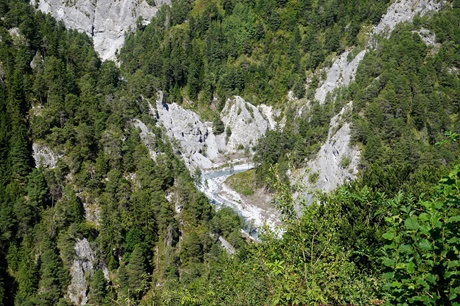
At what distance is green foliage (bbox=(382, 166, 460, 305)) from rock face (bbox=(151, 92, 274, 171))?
110252 millimetres

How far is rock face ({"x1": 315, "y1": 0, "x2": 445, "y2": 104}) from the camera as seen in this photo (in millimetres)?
104625

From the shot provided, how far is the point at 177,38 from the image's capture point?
15350 cm

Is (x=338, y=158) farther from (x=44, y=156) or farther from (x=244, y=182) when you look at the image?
(x=44, y=156)

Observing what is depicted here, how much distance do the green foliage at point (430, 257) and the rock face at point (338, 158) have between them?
6171cm

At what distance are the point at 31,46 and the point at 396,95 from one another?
239ft

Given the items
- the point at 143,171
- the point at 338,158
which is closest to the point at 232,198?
the point at 338,158

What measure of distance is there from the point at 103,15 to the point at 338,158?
489 feet

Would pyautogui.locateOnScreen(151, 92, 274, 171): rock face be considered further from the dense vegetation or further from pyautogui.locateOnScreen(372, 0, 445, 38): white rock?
pyautogui.locateOnScreen(372, 0, 445, 38): white rock

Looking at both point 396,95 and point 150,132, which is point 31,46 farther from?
point 396,95

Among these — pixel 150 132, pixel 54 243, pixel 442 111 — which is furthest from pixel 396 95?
pixel 54 243

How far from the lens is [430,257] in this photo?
17.6 ft

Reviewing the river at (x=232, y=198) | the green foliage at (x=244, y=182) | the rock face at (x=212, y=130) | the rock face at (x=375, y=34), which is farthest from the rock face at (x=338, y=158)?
the rock face at (x=212, y=130)

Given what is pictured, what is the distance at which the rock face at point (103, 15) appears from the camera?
176500 millimetres

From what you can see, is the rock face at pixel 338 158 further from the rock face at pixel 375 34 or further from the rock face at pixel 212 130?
the rock face at pixel 212 130
